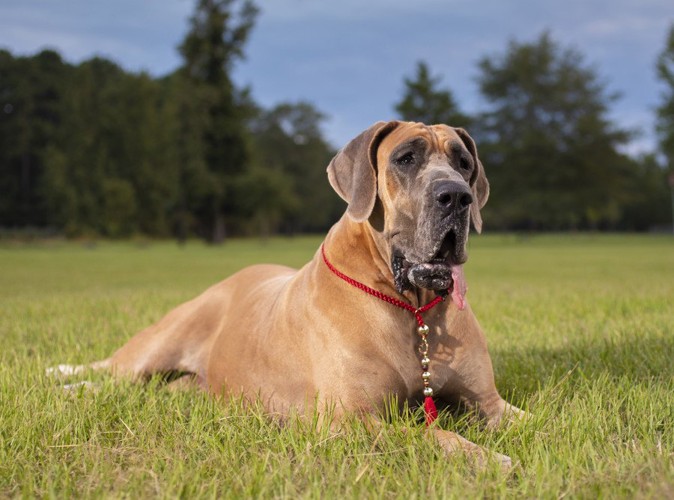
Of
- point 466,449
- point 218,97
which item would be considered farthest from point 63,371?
point 218,97

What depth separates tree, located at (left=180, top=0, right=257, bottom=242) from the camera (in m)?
43.4

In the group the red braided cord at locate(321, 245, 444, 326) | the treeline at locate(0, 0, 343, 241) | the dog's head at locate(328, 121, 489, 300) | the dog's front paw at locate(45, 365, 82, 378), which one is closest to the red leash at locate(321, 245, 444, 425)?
the red braided cord at locate(321, 245, 444, 326)

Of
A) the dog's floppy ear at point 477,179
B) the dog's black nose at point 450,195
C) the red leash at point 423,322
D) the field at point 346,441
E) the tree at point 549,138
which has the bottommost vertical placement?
the field at point 346,441

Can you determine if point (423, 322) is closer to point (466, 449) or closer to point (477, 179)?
point (466, 449)

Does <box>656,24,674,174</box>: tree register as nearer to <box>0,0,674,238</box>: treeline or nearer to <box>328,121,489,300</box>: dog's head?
<box>0,0,674,238</box>: treeline

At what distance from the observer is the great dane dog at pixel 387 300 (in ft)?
9.48

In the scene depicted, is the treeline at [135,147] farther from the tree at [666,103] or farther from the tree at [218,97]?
the tree at [666,103]

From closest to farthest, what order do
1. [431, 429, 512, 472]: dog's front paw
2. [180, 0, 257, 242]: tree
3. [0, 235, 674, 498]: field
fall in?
[0, 235, 674, 498]: field, [431, 429, 512, 472]: dog's front paw, [180, 0, 257, 242]: tree

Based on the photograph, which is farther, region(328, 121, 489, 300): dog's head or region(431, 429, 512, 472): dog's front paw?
region(328, 121, 489, 300): dog's head

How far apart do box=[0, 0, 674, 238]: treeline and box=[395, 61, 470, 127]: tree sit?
114 millimetres

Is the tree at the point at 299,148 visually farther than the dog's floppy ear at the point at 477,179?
Yes

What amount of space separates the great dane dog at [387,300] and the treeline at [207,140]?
3868 centimetres

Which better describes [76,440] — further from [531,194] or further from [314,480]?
[531,194]

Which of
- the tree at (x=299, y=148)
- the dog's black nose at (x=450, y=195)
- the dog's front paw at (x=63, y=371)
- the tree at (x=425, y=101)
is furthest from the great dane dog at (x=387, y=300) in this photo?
the tree at (x=299, y=148)
